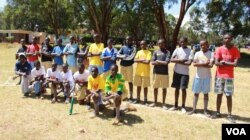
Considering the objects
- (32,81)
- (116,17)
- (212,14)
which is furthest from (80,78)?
(116,17)

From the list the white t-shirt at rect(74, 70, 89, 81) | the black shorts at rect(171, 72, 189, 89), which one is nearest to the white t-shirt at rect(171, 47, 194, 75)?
the black shorts at rect(171, 72, 189, 89)

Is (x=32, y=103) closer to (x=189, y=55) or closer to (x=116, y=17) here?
(x=189, y=55)

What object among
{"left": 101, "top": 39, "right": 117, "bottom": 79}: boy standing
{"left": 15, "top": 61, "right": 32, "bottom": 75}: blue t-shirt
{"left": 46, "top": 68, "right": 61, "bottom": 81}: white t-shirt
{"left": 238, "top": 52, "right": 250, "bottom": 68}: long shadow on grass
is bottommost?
{"left": 238, "top": 52, "right": 250, "bottom": 68}: long shadow on grass

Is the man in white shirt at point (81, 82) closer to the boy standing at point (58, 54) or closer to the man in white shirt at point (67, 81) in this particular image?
the man in white shirt at point (67, 81)

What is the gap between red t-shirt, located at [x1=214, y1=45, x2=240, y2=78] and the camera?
9.30 metres

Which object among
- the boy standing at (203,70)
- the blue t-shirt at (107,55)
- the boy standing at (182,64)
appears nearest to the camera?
the boy standing at (203,70)

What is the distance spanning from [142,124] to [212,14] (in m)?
28.9

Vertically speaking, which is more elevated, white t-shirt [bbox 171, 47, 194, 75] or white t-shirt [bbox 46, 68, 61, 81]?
white t-shirt [bbox 171, 47, 194, 75]

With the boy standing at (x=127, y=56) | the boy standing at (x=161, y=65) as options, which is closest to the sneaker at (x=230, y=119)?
the boy standing at (x=161, y=65)

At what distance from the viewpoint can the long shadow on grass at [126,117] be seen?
30.3 ft

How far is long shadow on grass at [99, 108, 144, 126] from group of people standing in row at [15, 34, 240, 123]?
21 cm

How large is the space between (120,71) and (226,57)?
3.37 metres

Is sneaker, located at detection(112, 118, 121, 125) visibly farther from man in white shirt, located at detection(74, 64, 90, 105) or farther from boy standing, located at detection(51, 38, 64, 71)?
boy standing, located at detection(51, 38, 64, 71)

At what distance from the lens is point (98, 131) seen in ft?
28.2
